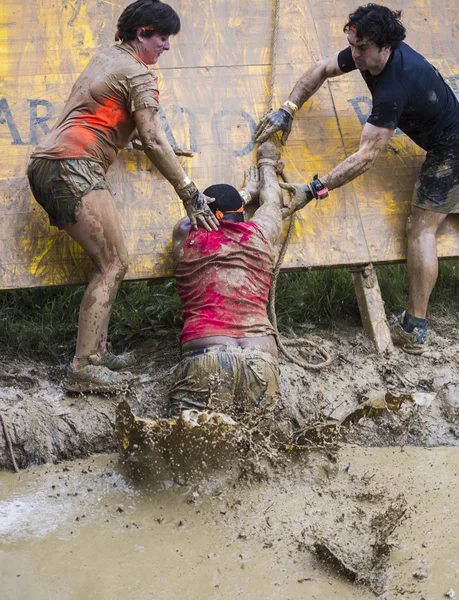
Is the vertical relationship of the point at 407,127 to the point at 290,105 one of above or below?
below

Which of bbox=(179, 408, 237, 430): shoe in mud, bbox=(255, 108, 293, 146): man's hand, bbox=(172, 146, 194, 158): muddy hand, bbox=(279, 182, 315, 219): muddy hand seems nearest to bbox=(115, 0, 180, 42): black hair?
bbox=(172, 146, 194, 158): muddy hand

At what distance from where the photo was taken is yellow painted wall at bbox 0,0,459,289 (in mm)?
4312

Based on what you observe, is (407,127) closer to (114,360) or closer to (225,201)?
(225,201)

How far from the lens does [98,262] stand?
394cm

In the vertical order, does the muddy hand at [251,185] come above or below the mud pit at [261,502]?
above

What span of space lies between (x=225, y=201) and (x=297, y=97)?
1.25 metres

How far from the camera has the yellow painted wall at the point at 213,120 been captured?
431 centimetres

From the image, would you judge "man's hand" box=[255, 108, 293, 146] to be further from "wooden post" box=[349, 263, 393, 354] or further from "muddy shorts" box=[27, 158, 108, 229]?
"muddy shorts" box=[27, 158, 108, 229]

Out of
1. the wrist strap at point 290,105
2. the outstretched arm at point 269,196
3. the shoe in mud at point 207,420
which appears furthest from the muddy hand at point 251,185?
the shoe in mud at point 207,420

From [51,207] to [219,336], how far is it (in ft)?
3.64

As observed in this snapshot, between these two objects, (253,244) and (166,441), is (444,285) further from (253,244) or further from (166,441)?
(166,441)

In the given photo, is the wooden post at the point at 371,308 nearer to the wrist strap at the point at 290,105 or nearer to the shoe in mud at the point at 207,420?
the wrist strap at the point at 290,105

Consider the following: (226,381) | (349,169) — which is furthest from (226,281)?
(349,169)

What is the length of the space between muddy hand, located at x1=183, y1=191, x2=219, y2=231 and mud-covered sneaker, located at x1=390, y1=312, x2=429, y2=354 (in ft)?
4.52
